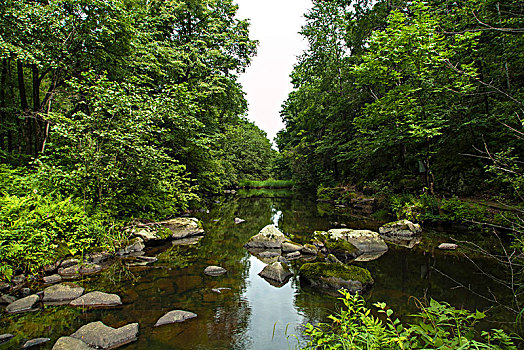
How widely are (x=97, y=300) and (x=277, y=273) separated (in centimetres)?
394

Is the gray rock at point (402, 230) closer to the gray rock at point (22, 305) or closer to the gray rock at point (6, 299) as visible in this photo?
the gray rock at point (22, 305)

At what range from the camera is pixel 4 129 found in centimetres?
1266

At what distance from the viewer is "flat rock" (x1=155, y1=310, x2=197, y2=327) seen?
4.59 m

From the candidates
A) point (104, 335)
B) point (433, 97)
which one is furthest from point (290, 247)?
point (433, 97)

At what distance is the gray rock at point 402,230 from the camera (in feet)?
33.7

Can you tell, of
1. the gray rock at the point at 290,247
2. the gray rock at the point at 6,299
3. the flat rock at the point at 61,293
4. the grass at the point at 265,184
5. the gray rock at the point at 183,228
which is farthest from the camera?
the grass at the point at 265,184

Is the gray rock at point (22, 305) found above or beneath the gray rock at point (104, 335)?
above

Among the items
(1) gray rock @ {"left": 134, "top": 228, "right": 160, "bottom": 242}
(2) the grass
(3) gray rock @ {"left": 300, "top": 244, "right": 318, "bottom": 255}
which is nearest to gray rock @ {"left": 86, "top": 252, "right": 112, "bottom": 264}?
(1) gray rock @ {"left": 134, "top": 228, "right": 160, "bottom": 242}

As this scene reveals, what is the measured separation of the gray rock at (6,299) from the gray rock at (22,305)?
0.87ft

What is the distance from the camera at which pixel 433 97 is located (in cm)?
1255

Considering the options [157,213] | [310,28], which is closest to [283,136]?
[310,28]

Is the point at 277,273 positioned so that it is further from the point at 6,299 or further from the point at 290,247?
the point at 6,299

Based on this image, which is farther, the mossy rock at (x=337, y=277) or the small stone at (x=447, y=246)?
the small stone at (x=447, y=246)

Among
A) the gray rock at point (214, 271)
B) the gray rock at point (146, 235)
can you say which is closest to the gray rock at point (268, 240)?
the gray rock at point (214, 271)
